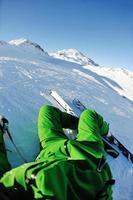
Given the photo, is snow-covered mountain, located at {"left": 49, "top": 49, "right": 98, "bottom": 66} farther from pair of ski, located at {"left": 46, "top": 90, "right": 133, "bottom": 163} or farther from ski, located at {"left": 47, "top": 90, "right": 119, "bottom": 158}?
pair of ski, located at {"left": 46, "top": 90, "right": 133, "bottom": 163}

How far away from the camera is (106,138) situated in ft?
14.3

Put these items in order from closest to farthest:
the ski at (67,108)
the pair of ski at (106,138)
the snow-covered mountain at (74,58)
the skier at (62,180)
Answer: the skier at (62,180)
the ski at (67,108)
the pair of ski at (106,138)
the snow-covered mountain at (74,58)

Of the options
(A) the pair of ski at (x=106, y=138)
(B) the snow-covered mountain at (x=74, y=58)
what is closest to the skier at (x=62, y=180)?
(A) the pair of ski at (x=106, y=138)

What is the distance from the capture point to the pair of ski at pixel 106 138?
4083mm

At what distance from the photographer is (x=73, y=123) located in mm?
3828

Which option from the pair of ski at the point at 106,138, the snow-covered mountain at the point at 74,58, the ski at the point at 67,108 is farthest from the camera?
the snow-covered mountain at the point at 74,58

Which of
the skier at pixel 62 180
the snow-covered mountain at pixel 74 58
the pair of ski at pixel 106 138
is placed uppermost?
the snow-covered mountain at pixel 74 58

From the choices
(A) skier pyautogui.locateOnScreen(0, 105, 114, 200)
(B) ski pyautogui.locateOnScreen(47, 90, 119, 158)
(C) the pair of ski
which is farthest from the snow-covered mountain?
(A) skier pyautogui.locateOnScreen(0, 105, 114, 200)

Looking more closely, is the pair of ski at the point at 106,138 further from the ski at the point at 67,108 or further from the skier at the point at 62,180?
the skier at the point at 62,180

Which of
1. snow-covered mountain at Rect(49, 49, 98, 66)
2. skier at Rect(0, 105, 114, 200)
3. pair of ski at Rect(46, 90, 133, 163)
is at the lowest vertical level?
pair of ski at Rect(46, 90, 133, 163)

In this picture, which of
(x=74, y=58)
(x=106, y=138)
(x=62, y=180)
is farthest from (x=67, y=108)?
(x=74, y=58)

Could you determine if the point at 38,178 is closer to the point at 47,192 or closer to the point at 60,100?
the point at 47,192

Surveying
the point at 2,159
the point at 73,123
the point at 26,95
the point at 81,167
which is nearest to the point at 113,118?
the point at 26,95

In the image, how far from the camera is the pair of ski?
4.08 metres
